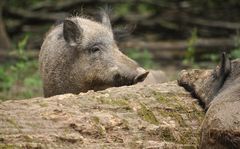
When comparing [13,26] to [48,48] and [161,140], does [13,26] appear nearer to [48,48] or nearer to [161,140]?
[48,48]

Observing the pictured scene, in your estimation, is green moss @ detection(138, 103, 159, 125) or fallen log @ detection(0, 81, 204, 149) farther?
green moss @ detection(138, 103, 159, 125)

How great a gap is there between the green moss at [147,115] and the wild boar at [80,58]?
7.11 feet

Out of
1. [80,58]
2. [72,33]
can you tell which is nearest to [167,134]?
[80,58]

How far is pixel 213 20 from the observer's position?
15.1 meters

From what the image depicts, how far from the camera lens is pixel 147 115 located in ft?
17.1

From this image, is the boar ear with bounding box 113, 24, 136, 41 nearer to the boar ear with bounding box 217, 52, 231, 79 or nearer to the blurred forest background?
the boar ear with bounding box 217, 52, 231, 79

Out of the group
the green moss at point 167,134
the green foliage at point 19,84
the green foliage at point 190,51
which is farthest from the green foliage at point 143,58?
the green moss at point 167,134

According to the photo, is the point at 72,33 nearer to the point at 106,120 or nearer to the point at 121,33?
the point at 121,33

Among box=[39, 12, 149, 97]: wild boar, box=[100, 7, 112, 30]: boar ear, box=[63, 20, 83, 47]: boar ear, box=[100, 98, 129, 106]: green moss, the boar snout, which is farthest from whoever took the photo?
box=[100, 7, 112, 30]: boar ear

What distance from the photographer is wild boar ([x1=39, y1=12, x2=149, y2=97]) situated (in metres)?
7.62

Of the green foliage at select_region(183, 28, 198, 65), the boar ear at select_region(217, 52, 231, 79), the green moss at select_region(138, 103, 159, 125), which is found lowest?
the green foliage at select_region(183, 28, 198, 65)

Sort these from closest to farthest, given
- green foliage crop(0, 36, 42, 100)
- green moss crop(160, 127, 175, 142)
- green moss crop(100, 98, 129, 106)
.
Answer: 1. green moss crop(160, 127, 175, 142)
2. green moss crop(100, 98, 129, 106)
3. green foliage crop(0, 36, 42, 100)

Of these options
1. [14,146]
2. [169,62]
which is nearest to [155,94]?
[14,146]

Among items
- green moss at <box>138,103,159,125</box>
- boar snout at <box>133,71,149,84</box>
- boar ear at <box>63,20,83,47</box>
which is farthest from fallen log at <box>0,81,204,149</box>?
boar ear at <box>63,20,83,47</box>
